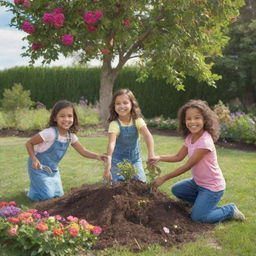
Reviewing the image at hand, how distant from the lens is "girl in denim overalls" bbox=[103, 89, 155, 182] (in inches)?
179

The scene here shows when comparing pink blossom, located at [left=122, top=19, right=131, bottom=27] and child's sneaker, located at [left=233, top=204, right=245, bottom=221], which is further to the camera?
pink blossom, located at [left=122, top=19, right=131, bottom=27]

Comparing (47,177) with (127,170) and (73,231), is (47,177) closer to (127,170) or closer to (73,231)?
(127,170)

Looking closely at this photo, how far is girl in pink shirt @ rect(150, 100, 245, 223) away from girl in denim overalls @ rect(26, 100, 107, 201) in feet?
3.57

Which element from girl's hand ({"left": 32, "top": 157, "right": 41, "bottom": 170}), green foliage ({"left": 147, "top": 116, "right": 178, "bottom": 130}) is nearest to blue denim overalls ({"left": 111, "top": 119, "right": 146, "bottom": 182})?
girl's hand ({"left": 32, "top": 157, "right": 41, "bottom": 170})

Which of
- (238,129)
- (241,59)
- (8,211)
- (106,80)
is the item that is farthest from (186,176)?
(241,59)

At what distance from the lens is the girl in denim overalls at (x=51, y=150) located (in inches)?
179

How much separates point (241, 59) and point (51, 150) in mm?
12573

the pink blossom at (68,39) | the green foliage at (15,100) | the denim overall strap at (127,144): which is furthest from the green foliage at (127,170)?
the green foliage at (15,100)

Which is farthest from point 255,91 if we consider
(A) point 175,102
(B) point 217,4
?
(B) point 217,4

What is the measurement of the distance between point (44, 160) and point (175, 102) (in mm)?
13271

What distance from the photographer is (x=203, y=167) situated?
392 cm

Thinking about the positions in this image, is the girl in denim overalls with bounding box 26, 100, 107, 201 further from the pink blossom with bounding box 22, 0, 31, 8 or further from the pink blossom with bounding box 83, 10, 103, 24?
the pink blossom with bounding box 22, 0, 31, 8

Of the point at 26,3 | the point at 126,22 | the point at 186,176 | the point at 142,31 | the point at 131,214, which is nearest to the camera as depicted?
the point at 131,214

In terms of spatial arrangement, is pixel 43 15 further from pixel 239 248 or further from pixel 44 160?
pixel 239 248
